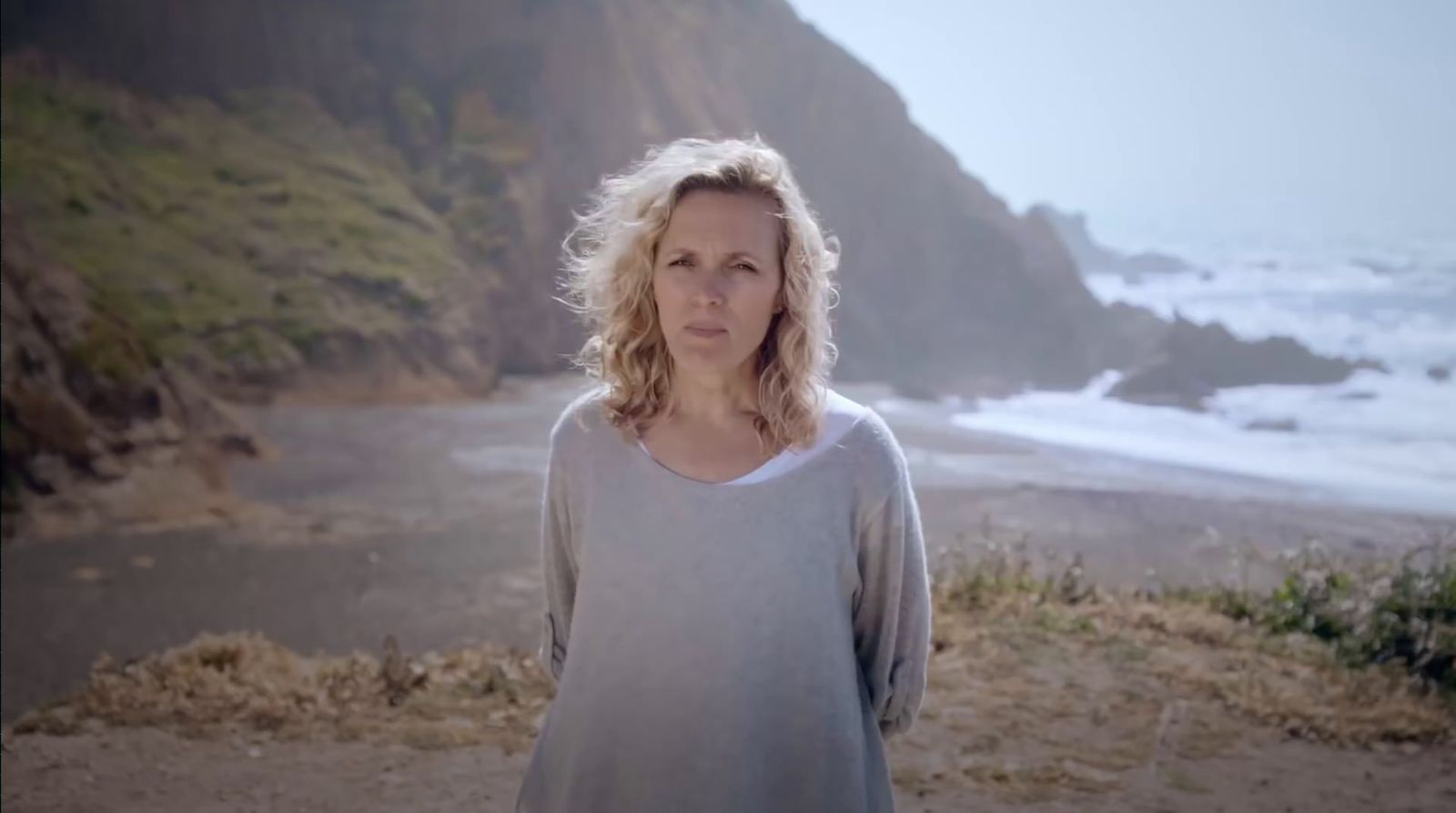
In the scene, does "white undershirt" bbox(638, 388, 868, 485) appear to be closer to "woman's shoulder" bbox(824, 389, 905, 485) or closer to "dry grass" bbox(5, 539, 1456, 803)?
"woman's shoulder" bbox(824, 389, 905, 485)

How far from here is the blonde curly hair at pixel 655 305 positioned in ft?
5.41

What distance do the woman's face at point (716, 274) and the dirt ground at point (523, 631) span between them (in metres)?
2.14

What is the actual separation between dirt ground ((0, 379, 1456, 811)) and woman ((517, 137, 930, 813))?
1.89 metres

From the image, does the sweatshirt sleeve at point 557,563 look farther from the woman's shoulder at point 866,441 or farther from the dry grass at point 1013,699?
the dry grass at point 1013,699

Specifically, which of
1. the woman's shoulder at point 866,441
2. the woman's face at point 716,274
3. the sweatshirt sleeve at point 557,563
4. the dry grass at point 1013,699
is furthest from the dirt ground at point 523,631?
the woman's face at point 716,274

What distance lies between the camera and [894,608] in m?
1.69

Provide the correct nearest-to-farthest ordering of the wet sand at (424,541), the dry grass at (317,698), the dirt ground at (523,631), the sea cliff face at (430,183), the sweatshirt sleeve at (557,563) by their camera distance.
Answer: the sweatshirt sleeve at (557,563), the dirt ground at (523,631), the dry grass at (317,698), the wet sand at (424,541), the sea cliff face at (430,183)

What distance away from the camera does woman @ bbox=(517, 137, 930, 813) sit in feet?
5.24

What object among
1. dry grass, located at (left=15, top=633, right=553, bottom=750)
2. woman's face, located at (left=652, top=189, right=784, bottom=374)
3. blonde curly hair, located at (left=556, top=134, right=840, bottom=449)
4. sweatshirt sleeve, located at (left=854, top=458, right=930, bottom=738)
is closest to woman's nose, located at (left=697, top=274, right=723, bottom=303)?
woman's face, located at (left=652, top=189, right=784, bottom=374)

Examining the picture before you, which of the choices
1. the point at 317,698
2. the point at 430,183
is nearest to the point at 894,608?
the point at 317,698

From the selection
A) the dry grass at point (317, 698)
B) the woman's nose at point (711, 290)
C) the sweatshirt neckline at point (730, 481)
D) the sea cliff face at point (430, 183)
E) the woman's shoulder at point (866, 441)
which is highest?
the sea cliff face at point (430, 183)

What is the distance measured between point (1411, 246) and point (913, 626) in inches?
215

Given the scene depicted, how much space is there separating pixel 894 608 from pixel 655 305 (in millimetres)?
539

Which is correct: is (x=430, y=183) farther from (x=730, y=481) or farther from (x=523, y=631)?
(x=730, y=481)
